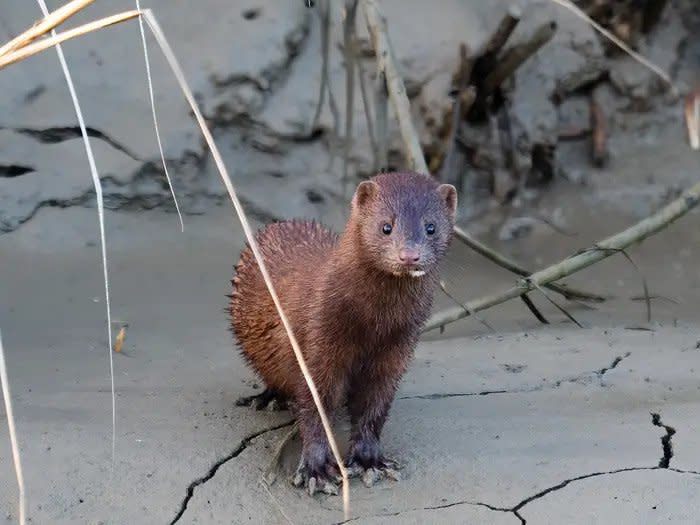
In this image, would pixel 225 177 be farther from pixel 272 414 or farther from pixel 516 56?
pixel 516 56

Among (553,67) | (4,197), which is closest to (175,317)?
(4,197)

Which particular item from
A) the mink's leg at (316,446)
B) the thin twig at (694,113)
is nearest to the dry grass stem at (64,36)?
the thin twig at (694,113)

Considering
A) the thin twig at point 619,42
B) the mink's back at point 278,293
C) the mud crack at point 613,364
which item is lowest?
the mud crack at point 613,364

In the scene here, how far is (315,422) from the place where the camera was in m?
3.49

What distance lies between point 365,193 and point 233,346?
1807mm

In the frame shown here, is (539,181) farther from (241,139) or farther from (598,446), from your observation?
(598,446)

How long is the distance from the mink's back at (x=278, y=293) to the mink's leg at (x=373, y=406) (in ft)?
0.74

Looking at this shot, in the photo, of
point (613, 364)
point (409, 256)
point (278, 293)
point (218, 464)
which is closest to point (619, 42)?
point (409, 256)

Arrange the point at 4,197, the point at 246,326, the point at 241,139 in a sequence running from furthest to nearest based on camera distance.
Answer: the point at 241,139, the point at 4,197, the point at 246,326

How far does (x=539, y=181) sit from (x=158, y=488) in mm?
4144

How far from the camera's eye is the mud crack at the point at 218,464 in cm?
316

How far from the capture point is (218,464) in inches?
135

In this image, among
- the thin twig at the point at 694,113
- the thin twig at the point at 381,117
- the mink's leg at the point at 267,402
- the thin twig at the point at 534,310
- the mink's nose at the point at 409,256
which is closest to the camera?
the thin twig at the point at 694,113

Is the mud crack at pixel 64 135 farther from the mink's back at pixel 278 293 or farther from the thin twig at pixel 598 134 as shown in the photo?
the thin twig at pixel 598 134
